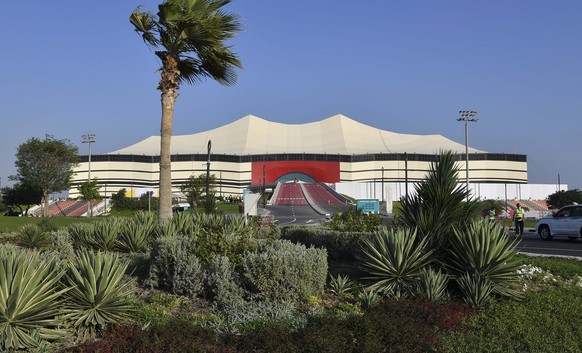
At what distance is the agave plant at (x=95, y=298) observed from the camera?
21.1 ft

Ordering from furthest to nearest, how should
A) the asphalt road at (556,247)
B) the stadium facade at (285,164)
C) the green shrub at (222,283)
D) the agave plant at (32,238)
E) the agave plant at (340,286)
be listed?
the stadium facade at (285,164), the asphalt road at (556,247), the agave plant at (32,238), the agave plant at (340,286), the green shrub at (222,283)

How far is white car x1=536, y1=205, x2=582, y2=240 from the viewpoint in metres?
23.4

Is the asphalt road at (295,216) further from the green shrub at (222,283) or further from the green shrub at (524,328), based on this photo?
the green shrub at (222,283)

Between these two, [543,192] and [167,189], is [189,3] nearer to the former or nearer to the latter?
[167,189]

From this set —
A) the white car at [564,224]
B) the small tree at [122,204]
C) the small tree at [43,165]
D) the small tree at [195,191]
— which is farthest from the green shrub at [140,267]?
the small tree at [122,204]

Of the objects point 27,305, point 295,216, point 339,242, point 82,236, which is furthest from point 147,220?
point 295,216

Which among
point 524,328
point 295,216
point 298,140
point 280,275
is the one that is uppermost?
point 298,140

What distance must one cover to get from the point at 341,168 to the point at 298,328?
128566 mm

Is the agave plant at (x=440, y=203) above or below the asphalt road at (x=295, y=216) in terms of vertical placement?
above

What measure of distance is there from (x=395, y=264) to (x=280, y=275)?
2.13m

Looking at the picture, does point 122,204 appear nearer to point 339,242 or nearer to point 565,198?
point 339,242

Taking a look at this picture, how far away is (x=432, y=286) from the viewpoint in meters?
8.62

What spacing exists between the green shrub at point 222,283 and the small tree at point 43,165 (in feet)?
147

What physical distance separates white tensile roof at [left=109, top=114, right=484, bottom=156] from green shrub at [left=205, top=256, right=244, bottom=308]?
132204mm
